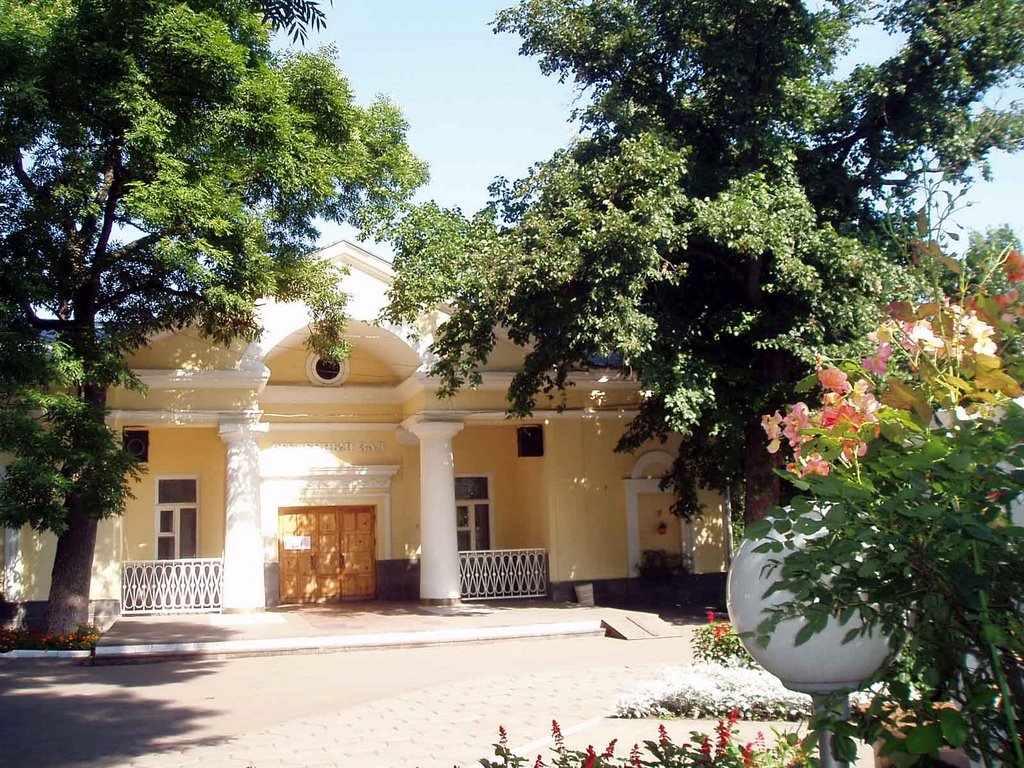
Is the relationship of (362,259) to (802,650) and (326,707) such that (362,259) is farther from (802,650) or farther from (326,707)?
(802,650)

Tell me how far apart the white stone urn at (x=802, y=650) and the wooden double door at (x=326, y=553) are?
59.4 feet

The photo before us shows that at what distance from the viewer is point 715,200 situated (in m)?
15.3

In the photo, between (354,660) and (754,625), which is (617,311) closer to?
(354,660)

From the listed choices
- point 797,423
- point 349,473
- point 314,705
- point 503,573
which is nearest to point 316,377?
point 349,473

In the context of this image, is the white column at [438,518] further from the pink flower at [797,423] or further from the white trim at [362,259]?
the pink flower at [797,423]

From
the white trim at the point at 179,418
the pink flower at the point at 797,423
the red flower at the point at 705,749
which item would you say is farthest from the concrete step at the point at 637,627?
the pink flower at the point at 797,423

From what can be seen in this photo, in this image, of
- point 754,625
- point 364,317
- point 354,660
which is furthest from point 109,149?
point 754,625

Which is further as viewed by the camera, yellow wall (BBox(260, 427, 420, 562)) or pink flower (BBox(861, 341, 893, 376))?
yellow wall (BBox(260, 427, 420, 562))

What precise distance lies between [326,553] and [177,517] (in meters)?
3.18

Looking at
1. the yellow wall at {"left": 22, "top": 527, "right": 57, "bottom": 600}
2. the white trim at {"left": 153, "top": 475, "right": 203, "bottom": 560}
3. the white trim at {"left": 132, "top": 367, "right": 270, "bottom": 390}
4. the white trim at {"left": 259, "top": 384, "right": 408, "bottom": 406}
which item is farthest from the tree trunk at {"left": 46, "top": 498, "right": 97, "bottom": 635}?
the white trim at {"left": 259, "top": 384, "right": 408, "bottom": 406}

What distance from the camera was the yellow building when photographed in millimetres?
17500

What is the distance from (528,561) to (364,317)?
5.99m

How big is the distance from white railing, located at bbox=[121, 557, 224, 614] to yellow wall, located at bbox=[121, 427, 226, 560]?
94 cm

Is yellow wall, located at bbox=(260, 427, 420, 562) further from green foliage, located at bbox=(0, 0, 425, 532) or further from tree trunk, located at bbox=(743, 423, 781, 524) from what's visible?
tree trunk, located at bbox=(743, 423, 781, 524)
